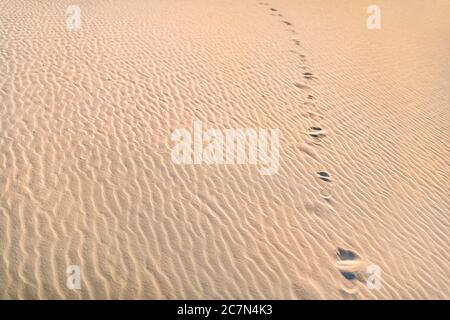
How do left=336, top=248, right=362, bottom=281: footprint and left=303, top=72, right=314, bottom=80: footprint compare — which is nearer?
left=336, top=248, right=362, bottom=281: footprint

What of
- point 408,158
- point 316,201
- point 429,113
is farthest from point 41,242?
point 429,113

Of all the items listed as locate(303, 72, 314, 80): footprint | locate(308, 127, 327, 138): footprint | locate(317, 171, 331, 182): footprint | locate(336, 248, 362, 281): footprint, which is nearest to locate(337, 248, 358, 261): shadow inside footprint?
locate(336, 248, 362, 281): footprint

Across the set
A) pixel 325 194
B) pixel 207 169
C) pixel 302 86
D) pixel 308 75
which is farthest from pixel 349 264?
pixel 308 75

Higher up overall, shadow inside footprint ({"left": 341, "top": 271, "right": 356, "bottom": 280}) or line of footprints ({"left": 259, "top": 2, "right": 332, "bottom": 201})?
line of footprints ({"left": 259, "top": 2, "right": 332, "bottom": 201})

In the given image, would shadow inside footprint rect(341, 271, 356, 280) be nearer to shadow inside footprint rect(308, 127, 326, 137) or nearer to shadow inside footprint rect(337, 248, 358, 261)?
shadow inside footprint rect(337, 248, 358, 261)

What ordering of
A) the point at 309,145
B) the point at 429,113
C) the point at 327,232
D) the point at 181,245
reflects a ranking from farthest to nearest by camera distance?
the point at 429,113, the point at 309,145, the point at 327,232, the point at 181,245

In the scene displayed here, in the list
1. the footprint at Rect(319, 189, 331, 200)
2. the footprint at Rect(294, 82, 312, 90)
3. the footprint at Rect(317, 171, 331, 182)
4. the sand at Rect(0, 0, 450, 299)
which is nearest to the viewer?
the sand at Rect(0, 0, 450, 299)

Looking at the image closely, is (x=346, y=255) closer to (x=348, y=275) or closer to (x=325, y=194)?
(x=348, y=275)

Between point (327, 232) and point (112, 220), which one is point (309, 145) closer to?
point (327, 232)

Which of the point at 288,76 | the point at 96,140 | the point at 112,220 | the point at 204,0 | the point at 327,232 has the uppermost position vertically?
A: the point at 204,0
